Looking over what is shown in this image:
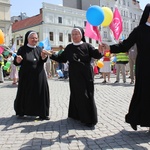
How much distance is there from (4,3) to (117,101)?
112ft

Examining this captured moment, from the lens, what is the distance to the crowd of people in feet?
14.5

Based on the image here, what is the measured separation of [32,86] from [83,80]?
1.29 m

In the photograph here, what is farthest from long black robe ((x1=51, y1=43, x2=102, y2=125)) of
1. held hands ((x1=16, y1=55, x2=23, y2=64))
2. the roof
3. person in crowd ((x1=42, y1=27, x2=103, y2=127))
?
the roof

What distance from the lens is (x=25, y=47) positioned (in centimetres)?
611

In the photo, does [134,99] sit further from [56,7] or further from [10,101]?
[56,7]

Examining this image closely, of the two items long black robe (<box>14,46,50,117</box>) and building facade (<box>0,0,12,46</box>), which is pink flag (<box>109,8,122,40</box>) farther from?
building facade (<box>0,0,12,46</box>)

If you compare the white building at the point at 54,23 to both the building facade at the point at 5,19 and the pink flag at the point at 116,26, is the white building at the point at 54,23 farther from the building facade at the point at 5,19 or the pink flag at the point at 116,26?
the pink flag at the point at 116,26

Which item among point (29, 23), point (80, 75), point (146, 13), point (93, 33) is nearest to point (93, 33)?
point (93, 33)

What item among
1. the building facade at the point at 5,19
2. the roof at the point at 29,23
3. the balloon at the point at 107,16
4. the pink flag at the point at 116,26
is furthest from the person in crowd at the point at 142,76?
the roof at the point at 29,23

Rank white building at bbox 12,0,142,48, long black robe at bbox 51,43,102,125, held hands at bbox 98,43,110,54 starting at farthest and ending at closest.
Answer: white building at bbox 12,0,142,48 < long black robe at bbox 51,43,102,125 < held hands at bbox 98,43,110,54

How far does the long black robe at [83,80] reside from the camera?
5242mm

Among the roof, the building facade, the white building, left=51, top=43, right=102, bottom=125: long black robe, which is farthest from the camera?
the roof

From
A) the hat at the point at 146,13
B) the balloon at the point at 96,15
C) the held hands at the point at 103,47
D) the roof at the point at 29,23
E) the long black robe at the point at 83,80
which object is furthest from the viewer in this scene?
the roof at the point at 29,23

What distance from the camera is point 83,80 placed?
5277 millimetres
